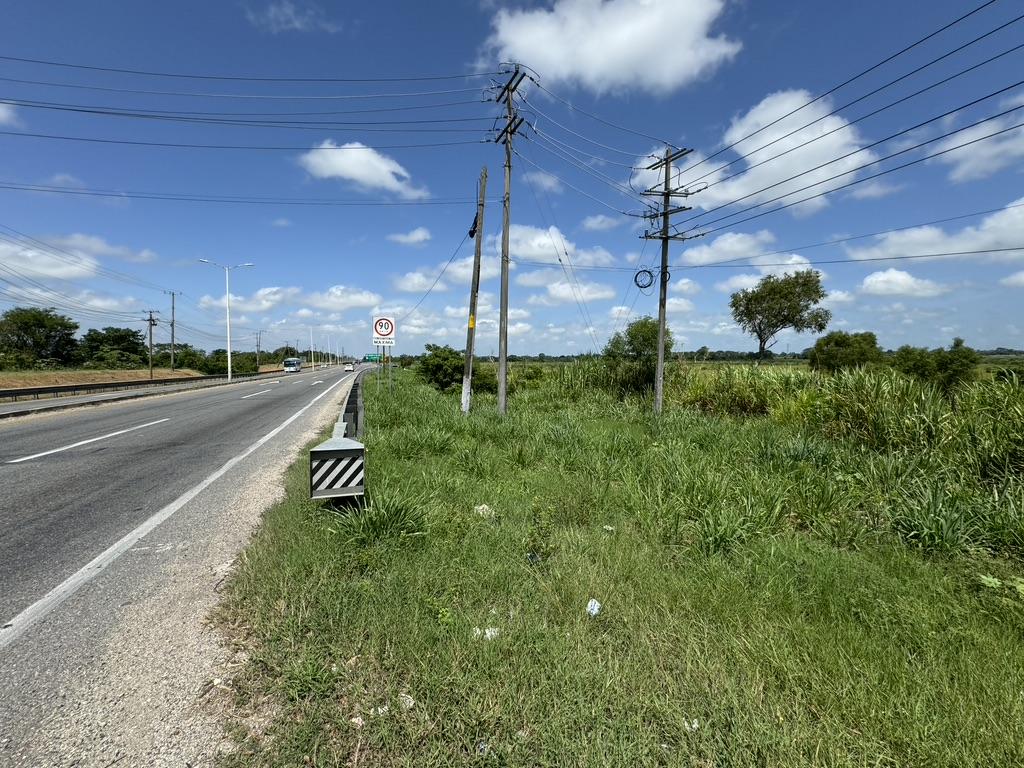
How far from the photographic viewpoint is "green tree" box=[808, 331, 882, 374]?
43.4 meters

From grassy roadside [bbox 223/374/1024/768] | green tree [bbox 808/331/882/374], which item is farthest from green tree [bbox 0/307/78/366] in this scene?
green tree [bbox 808/331/882/374]

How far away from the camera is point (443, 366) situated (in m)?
26.5

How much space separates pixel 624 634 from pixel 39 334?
85649 millimetres

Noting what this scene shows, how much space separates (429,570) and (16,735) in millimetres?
2277

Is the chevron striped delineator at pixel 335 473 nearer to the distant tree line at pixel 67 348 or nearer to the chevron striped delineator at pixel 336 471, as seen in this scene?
the chevron striped delineator at pixel 336 471

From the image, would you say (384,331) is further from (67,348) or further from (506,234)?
(67,348)

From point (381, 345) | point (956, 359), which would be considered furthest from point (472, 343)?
point (956, 359)

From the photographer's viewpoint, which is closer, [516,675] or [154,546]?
[516,675]

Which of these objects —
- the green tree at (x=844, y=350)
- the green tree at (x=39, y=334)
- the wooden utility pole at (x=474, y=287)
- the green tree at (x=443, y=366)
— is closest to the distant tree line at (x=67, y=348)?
the green tree at (x=39, y=334)

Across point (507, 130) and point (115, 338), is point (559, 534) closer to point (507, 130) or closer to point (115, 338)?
point (507, 130)

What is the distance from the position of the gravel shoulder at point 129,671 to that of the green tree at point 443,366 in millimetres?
21883

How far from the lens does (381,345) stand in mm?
16734

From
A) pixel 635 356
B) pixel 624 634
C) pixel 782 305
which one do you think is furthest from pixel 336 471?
pixel 782 305

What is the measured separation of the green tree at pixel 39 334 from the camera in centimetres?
5744
